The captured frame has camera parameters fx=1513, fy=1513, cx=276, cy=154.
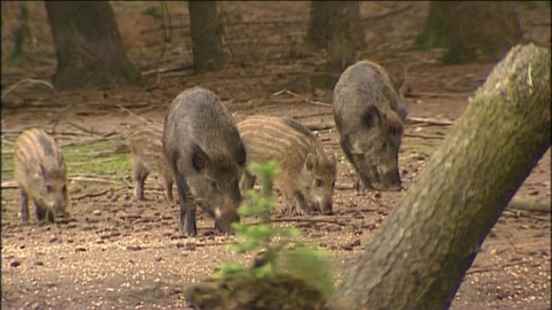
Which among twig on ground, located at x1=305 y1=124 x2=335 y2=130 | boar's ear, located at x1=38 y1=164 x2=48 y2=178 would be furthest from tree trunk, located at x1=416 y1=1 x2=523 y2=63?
boar's ear, located at x1=38 y1=164 x2=48 y2=178

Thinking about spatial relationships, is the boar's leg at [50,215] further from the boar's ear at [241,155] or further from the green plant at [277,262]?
the green plant at [277,262]

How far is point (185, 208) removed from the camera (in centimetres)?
Result: 563

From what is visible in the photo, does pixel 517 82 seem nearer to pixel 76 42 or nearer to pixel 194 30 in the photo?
pixel 194 30

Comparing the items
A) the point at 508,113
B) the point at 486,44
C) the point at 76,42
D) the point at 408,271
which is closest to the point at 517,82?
the point at 508,113

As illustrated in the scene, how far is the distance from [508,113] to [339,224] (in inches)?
82.5

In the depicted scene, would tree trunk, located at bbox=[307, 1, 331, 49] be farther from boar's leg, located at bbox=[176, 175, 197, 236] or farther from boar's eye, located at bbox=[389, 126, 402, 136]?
boar's leg, located at bbox=[176, 175, 197, 236]

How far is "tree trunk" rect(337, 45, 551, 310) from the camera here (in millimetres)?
3244

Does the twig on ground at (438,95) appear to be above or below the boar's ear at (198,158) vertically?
below

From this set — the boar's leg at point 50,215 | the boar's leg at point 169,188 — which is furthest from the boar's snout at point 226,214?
the boar's leg at point 50,215

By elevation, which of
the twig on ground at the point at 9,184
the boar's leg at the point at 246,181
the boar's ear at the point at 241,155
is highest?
the boar's ear at the point at 241,155

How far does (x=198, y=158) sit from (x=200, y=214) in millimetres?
479

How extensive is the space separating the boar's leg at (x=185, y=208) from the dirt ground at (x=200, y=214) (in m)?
0.04

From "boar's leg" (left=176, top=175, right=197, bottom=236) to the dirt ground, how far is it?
1.6 inches

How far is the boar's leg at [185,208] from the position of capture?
5.57m
